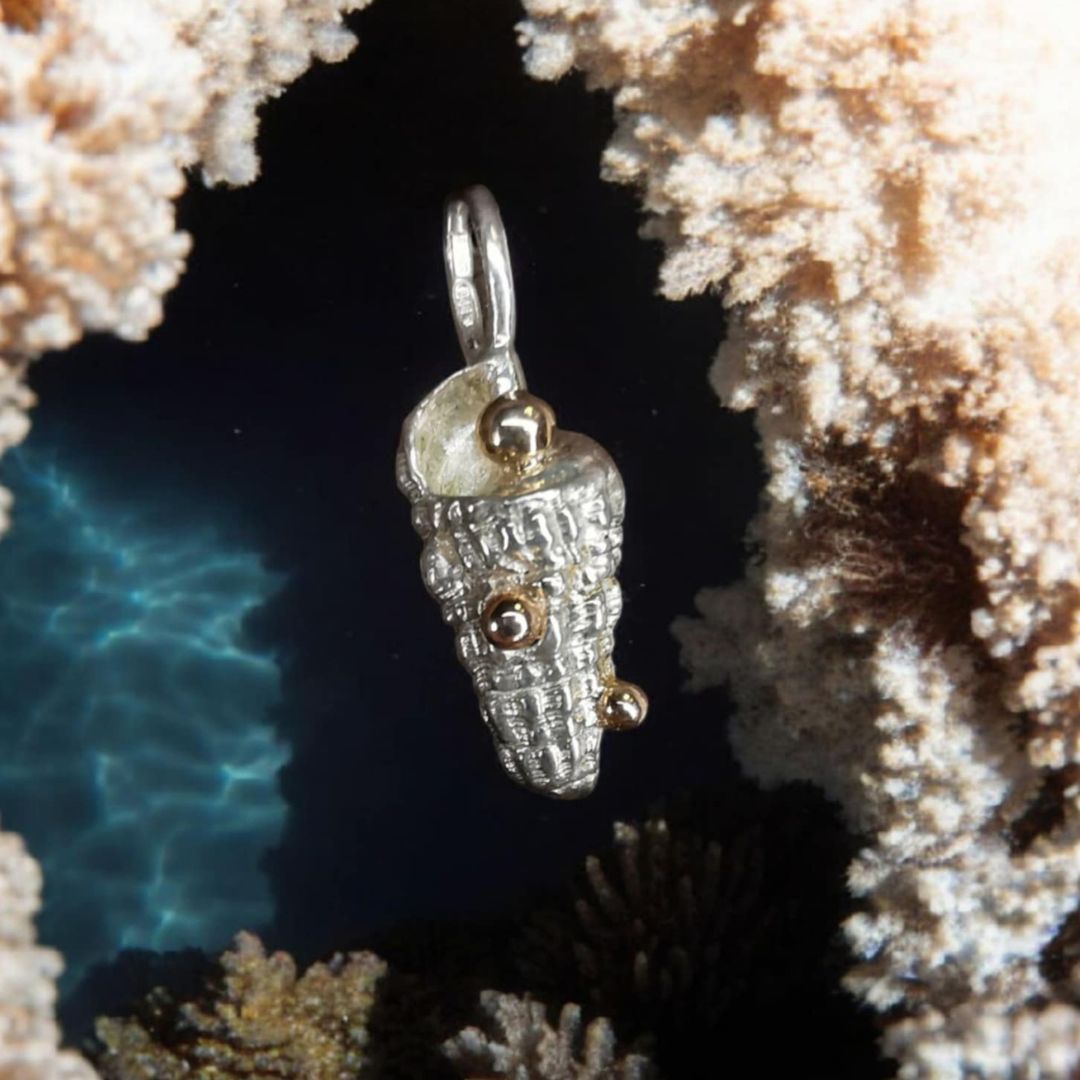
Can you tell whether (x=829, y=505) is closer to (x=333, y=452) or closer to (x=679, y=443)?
(x=679, y=443)

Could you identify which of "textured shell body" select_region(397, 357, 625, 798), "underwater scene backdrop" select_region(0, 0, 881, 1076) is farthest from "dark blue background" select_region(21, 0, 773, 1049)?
"textured shell body" select_region(397, 357, 625, 798)

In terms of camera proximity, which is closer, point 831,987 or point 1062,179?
point 1062,179

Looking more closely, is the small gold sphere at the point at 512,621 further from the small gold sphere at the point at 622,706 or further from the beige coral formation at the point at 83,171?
the beige coral formation at the point at 83,171

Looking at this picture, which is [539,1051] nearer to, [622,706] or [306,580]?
[622,706]

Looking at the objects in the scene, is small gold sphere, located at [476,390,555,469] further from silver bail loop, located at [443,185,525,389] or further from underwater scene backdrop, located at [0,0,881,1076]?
underwater scene backdrop, located at [0,0,881,1076]

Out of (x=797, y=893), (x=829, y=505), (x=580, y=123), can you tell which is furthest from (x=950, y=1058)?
(x=580, y=123)

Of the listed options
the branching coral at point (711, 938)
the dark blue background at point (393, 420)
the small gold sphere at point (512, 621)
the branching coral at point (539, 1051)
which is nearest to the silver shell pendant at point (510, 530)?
the small gold sphere at point (512, 621)
